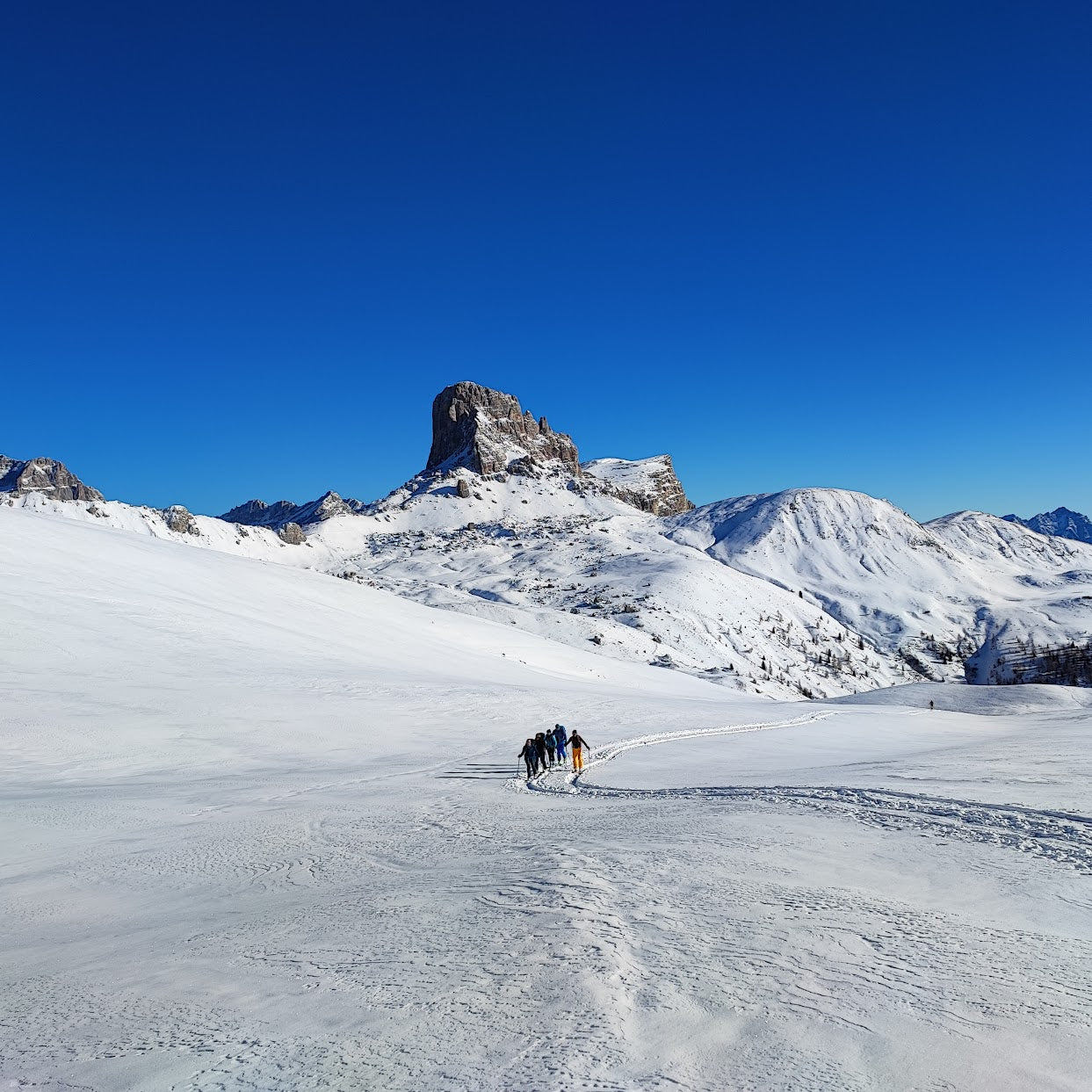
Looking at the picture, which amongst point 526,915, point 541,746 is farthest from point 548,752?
point 526,915

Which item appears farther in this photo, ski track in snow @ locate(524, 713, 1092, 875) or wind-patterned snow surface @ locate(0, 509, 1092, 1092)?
ski track in snow @ locate(524, 713, 1092, 875)

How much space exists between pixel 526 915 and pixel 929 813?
7.75 metres

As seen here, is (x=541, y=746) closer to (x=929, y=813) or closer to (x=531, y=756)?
(x=531, y=756)

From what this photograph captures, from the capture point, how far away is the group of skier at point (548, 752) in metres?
19.1

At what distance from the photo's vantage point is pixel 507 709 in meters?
31.6

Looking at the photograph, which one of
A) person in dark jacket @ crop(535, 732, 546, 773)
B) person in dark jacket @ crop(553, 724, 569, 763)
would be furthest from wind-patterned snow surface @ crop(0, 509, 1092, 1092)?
person in dark jacket @ crop(553, 724, 569, 763)

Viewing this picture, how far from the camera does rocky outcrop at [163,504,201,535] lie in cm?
17925

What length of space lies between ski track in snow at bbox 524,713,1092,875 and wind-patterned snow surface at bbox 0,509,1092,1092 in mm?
87

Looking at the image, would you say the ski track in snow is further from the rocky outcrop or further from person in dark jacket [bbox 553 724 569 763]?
the rocky outcrop

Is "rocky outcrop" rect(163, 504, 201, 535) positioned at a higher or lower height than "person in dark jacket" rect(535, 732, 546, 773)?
higher

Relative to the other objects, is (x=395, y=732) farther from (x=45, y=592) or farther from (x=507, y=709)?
(x=45, y=592)

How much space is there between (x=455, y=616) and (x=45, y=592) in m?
31.6

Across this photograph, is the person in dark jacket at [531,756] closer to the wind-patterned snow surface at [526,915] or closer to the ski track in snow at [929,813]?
the wind-patterned snow surface at [526,915]

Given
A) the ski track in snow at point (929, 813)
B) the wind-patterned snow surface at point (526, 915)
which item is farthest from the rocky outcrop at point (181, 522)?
the ski track in snow at point (929, 813)
